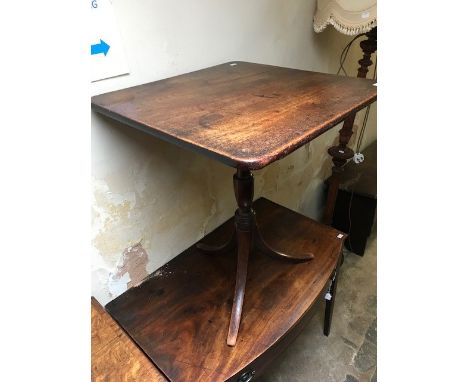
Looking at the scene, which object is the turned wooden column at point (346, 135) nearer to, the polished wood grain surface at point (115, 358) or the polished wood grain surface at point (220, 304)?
the polished wood grain surface at point (220, 304)

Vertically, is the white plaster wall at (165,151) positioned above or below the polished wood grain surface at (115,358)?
above

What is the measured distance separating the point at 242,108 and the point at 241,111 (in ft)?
0.06

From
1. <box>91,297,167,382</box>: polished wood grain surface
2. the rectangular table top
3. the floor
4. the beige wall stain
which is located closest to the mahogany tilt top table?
the rectangular table top

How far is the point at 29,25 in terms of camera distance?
335 millimetres

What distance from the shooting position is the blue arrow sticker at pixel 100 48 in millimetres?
703

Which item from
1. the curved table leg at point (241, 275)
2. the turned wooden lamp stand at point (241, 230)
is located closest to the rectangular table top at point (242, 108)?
the turned wooden lamp stand at point (241, 230)

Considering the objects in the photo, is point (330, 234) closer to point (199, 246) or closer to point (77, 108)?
point (199, 246)

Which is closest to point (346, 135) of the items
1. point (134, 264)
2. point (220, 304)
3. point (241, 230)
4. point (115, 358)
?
point (241, 230)

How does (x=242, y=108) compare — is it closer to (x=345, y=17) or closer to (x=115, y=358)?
(x=115, y=358)

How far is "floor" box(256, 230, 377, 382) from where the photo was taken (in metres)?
1.18

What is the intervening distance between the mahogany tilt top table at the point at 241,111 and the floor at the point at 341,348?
596mm

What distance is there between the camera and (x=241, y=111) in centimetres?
63

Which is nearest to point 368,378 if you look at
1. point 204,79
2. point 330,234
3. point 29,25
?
point 330,234

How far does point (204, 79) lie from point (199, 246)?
54 centimetres
